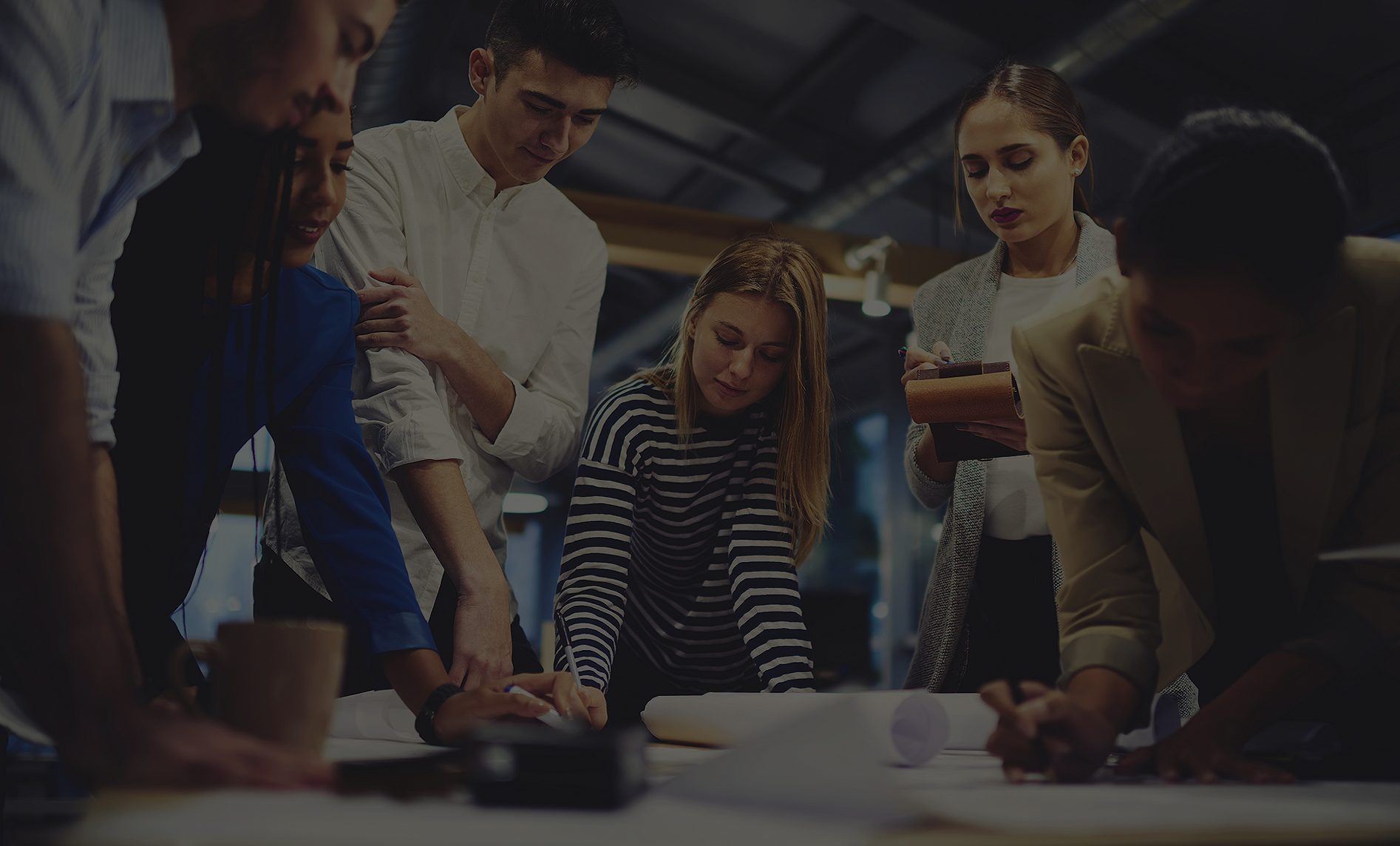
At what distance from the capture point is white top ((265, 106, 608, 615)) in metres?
1.57

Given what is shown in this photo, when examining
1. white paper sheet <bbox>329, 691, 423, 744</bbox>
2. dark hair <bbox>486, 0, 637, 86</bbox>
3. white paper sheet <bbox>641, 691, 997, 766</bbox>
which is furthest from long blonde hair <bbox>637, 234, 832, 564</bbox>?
white paper sheet <bbox>329, 691, 423, 744</bbox>

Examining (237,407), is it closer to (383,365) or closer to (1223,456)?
(383,365)

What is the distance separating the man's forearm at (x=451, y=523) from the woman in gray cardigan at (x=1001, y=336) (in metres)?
0.70

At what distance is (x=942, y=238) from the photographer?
6418 millimetres

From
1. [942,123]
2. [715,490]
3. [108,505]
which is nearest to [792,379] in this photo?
[715,490]

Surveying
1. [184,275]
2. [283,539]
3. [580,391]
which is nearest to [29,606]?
[184,275]

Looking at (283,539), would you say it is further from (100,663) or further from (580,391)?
(100,663)

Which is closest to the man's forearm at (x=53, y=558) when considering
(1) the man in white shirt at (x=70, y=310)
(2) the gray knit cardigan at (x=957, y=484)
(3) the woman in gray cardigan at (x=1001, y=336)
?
(1) the man in white shirt at (x=70, y=310)

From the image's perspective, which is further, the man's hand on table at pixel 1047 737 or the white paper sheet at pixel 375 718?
the white paper sheet at pixel 375 718

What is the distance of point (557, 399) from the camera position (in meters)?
1.86

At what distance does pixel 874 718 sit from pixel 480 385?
2.96 ft

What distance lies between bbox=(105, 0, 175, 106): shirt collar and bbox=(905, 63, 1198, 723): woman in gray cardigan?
106 centimetres

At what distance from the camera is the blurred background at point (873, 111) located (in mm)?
4281

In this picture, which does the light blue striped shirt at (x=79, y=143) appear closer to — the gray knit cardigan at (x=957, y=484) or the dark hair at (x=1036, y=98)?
the gray knit cardigan at (x=957, y=484)
